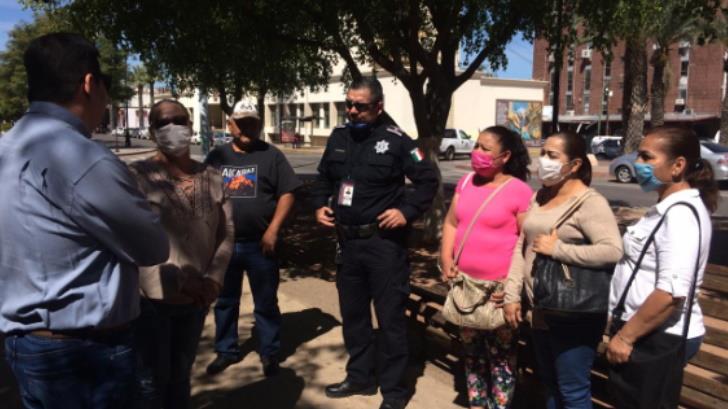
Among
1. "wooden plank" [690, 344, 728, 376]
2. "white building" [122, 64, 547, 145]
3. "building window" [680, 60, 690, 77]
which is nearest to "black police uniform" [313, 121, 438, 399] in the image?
"wooden plank" [690, 344, 728, 376]

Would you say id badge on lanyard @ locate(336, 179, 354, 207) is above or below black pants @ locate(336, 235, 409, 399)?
above

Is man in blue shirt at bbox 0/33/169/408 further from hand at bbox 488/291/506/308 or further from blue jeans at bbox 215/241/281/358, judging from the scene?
blue jeans at bbox 215/241/281/358

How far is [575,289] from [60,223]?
2.05 metres

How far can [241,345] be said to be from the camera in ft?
15.4

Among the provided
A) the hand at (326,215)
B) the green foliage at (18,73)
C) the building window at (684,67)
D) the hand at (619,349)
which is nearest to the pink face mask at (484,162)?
the hand at (326,215)

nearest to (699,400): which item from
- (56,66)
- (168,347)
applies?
(168,347)

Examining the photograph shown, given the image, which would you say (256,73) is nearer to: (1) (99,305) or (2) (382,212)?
(2) (382,212)

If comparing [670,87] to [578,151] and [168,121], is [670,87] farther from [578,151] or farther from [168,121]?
[168,121]

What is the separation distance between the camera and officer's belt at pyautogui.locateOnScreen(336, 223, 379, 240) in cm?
352

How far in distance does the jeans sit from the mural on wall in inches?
1600

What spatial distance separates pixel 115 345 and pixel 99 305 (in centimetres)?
18

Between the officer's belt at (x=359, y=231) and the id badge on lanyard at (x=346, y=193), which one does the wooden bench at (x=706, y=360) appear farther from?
the id badge on lanyard at (x=346, y=193)

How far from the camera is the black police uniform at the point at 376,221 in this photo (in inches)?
139

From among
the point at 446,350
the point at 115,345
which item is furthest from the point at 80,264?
the point at 446,350
